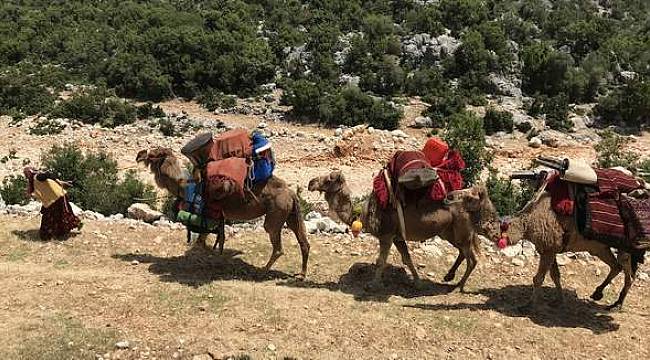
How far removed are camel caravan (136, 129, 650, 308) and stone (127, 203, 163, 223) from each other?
2516 mm

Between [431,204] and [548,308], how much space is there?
2.04 metres

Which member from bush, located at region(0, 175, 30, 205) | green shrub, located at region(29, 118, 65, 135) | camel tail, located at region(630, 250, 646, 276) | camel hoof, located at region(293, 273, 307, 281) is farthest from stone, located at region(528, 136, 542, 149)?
bush, located at region(0, 175, 30, 205)

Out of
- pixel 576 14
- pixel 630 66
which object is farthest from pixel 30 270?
pixel 576 14

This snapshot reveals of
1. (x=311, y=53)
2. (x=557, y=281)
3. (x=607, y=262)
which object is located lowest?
(x=557, y=281)

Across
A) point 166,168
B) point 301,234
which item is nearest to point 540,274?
point 301,234

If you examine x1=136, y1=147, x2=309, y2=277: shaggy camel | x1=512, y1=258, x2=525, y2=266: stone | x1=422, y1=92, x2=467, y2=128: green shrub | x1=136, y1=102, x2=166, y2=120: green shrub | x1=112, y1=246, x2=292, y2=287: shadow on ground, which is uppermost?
x1=136, y1=147, x2=309, y2=277: shaggy camel

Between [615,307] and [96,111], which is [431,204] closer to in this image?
A: [615,307]

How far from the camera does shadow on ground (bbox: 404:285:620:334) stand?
7375mm

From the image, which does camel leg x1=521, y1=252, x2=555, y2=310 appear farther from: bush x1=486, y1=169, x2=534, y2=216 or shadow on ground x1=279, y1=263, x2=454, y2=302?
bush x1=486, y1=169, x2=534, y2=216

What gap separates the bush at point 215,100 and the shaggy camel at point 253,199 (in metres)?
19.3

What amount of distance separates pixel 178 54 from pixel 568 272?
24.5 meters

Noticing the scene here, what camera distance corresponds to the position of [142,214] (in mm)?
10828

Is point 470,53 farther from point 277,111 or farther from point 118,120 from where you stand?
point 118,120

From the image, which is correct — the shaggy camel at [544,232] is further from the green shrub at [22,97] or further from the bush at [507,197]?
the green shrub at [22,97]
